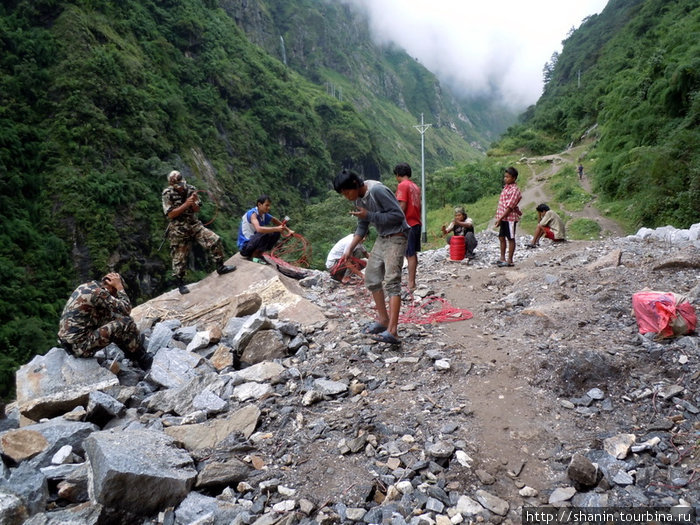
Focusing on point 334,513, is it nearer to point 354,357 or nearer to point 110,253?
point 354,357

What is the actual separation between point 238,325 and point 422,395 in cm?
303

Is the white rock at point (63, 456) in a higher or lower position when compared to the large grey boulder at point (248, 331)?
lower

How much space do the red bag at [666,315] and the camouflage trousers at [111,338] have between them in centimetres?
557

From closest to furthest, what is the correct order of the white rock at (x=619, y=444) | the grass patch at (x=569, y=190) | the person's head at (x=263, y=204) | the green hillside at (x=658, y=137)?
the white rock at (x=619, y=444) < the person's head at (x=263, y=204) < the green hillside at (x=658, y=137) < the grass patch at (x=569, y=190)

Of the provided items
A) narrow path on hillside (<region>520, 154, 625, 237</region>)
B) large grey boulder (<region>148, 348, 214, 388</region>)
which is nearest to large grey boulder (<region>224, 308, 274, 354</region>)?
large grey boulder (<region>148, 348, 214, 388</region>)

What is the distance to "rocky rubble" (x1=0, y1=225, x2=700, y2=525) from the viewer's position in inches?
101

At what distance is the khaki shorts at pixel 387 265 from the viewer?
4246 mm

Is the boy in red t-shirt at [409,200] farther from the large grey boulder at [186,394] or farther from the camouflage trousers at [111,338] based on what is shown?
the camouflage trousers at [111,338]

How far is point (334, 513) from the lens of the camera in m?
2.49

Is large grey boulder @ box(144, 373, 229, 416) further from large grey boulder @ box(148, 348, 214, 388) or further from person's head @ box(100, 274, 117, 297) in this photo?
person's head @ box(100, 274, 117, 297)

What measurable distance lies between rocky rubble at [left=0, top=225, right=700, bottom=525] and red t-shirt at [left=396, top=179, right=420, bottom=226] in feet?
5.88

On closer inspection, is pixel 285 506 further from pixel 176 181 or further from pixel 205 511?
pixel 176 181

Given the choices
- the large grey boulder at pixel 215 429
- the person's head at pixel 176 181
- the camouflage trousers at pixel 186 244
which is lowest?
the large grey boulder at pixel 215 429

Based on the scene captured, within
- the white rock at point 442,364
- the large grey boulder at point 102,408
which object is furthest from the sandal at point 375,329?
the large grey boulder at point 102,408
